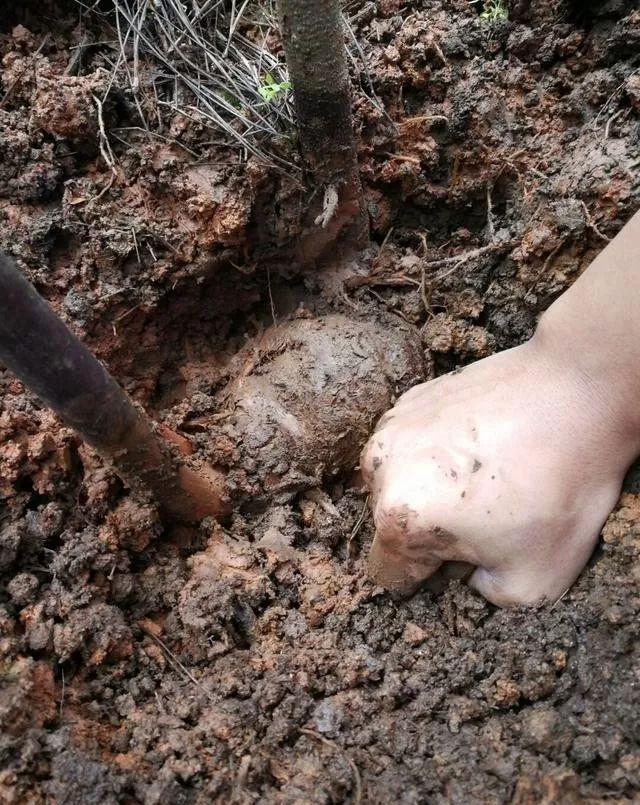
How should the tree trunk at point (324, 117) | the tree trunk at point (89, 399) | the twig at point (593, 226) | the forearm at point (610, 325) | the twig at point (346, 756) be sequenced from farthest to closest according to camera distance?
the twig at point (593, 226), the tree trunk at point (324, 117), the forearm at point (610, 325), the twig at point (346, 756), the tree trunk at point (89, 399)

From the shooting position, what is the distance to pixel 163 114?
1.64 metres

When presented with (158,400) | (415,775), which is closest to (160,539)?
(158,400)

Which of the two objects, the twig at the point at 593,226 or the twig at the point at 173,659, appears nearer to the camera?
the twig at the point at 173,659

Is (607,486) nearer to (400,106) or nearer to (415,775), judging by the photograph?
(415,775)

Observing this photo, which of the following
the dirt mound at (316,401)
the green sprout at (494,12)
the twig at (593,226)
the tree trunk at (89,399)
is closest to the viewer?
the tree trunk at (89,399)

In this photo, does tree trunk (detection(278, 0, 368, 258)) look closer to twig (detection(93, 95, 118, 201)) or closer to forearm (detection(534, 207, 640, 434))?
twig (detection(93, 95, 118, 201))

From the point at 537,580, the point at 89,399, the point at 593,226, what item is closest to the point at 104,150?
the point at 89,399

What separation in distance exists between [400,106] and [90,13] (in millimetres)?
901

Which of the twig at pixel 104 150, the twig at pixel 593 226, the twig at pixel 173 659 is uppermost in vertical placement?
the twig at pixel 104 150

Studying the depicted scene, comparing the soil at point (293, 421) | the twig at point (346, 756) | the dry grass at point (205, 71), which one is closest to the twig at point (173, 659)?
the soil at point (293, 421)

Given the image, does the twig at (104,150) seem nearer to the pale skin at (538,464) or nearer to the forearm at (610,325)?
the pale skin at (538,464)

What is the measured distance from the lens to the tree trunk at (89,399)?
94cm

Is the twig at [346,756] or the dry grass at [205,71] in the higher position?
the dry grass at [205,71]

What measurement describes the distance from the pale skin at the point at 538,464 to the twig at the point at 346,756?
0.38 metres
